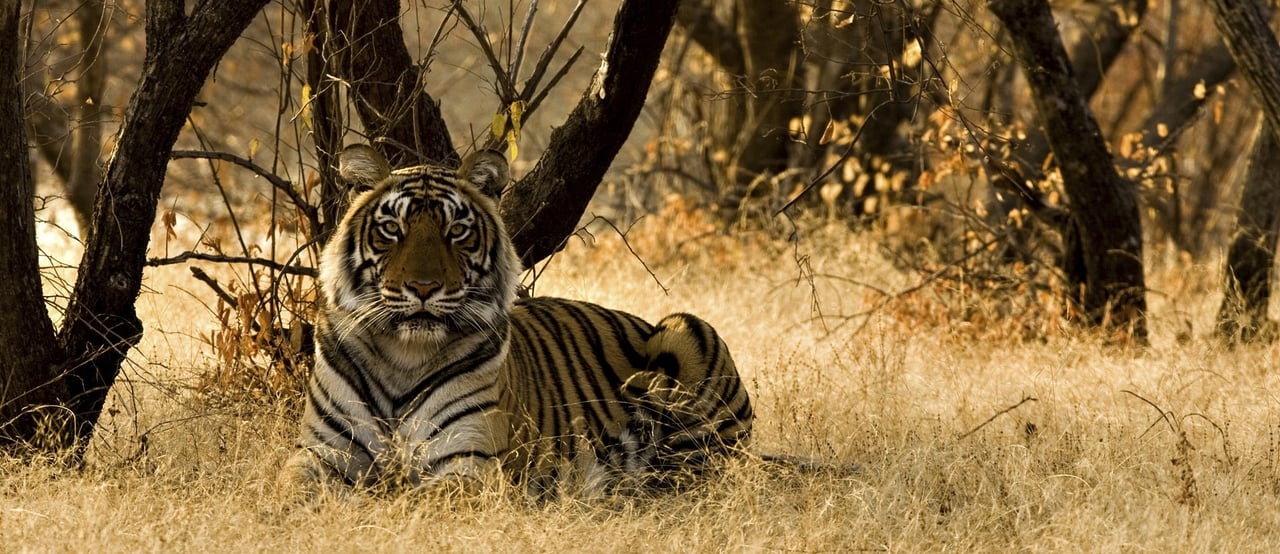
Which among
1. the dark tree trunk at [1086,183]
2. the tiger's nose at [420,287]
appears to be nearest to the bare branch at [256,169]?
the tiger's nose at [420,287]

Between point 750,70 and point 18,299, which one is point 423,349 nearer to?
point 18,299

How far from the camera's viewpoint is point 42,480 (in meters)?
4.51

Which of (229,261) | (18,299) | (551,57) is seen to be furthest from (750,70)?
(18,299)

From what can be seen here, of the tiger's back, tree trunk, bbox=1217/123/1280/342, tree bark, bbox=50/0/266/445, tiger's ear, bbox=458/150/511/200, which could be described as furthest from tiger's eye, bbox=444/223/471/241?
tree trunk, bbox=1217/123/1280/342

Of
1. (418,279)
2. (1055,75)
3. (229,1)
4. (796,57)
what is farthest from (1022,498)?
(796,57)

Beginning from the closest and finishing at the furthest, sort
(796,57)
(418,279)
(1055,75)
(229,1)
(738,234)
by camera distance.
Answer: (418,279) < (229,1) < (1055,75) < (738,234) < (796,57)

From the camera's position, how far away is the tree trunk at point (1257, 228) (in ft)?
26.1

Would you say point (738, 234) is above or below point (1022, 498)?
above

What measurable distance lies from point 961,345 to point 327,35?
3547 mm

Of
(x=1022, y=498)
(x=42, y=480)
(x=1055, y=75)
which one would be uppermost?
(x=1055, y=75)

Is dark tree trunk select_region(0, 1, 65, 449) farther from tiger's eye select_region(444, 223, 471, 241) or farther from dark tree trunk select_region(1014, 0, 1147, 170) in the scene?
dark tree trunk select_region(1014, 0, 1147, 170)

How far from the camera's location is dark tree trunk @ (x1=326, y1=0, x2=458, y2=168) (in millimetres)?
5734

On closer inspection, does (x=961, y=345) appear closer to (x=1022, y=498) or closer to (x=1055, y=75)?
(x=1055, y=75)

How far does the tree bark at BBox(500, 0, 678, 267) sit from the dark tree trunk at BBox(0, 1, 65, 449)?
67.4 inches
